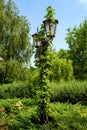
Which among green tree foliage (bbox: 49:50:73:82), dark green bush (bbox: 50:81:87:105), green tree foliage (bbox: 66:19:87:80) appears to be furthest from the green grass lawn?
green tree foliage (bbox: 66:19:87:80)

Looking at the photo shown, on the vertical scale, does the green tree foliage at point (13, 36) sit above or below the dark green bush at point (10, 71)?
above

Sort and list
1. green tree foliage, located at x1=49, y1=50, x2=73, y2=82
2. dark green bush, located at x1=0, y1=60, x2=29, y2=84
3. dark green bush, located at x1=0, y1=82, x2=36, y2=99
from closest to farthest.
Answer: dark green bush, located at x1=0, y1=82, x2=36, y2=99 → dark green bush, located at x1=0, y1=60, x2=29, y2=84 → green tree foliage, located at x1=49, y1=50, x2=73, y2=82

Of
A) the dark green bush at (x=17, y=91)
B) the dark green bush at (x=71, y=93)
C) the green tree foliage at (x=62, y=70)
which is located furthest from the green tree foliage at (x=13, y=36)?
the dark green bush at (x=71, y=93)

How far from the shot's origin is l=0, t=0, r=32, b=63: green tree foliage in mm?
38250

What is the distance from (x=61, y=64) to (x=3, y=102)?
27.9m

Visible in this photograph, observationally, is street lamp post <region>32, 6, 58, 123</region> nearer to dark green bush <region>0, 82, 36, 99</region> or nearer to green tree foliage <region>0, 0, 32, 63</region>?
dark green bush <region>0, 82, 36, 99</region>

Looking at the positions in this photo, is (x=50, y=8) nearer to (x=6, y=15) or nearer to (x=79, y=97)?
(x=79, y=97)

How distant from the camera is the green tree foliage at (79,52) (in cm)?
4766

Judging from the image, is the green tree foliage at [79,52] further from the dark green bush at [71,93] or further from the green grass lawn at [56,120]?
the green grass lawn at [56,120]

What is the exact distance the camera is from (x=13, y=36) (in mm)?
38500

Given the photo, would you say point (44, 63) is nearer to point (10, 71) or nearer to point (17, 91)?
point (17, 91)

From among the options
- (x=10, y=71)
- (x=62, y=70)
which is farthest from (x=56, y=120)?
(x=62, y=70)

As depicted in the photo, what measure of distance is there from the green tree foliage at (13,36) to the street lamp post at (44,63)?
2589 centimetres

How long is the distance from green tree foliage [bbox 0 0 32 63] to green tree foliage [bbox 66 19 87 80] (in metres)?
10.4
